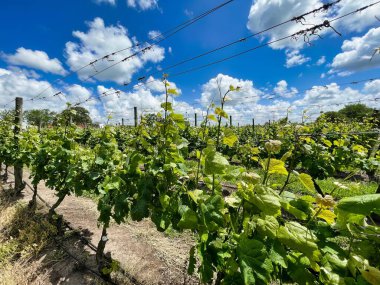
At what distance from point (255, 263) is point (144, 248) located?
330cm

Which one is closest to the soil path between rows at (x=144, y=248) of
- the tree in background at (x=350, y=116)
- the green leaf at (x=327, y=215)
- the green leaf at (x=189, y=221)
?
the green leaf at (x=189, y=221)

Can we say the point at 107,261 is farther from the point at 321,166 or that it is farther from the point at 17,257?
the point at 321,166

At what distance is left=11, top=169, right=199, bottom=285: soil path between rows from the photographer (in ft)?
11.2

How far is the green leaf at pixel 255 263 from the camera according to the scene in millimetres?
1186

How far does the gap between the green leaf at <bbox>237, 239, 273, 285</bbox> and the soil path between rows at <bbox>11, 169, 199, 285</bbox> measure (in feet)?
5.62

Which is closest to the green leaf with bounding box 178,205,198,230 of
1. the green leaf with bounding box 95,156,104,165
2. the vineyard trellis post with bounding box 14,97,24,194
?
the green leaf with bounding box 95,156,104,165

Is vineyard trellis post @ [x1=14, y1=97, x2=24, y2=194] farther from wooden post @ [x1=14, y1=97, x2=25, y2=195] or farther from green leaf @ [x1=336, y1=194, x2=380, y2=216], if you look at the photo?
green leaf @ [x1=336, y1=194, x2=380, y2=216]

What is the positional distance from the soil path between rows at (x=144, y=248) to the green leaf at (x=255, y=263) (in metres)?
1.71

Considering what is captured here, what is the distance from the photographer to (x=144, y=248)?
4.15 meters

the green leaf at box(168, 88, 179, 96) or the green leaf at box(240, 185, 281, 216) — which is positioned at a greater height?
the green leaf at box(168, 88, 179, 96)

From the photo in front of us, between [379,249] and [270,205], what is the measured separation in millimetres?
454

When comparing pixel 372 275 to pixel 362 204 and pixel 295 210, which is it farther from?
pixel 295 210

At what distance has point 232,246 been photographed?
5.05 ft

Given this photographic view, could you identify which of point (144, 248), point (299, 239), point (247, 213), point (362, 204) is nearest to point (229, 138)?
point (247, 213)
